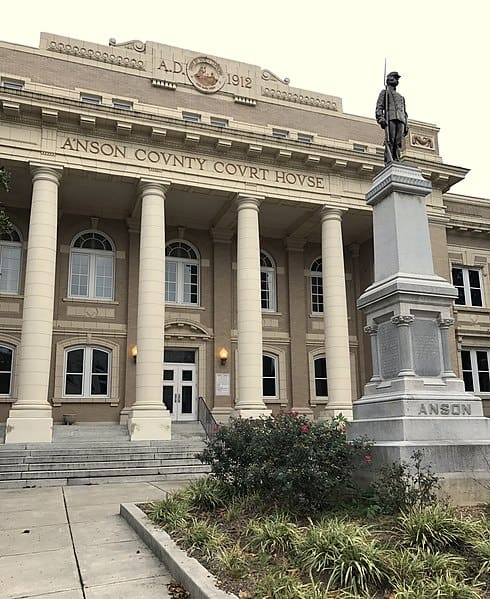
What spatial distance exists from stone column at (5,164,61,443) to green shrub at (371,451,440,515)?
13.0 meters

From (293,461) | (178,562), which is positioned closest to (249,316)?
(293,461)

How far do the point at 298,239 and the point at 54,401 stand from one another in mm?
13154

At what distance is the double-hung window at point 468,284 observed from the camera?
92.4 feet

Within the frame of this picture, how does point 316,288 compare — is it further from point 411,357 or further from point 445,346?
point 411,357

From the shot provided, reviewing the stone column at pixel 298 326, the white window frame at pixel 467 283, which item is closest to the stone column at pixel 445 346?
the stone column at pixel 298 326

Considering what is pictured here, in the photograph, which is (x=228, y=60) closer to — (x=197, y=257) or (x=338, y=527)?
(x=197, y=257)

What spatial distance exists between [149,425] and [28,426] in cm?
367

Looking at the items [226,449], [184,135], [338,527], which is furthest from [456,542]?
[184,135]

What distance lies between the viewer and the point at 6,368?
21656mm

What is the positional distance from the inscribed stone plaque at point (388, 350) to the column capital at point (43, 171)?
14.0 metres

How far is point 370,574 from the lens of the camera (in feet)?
14.9

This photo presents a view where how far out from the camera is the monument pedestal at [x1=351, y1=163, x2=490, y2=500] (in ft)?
25.1

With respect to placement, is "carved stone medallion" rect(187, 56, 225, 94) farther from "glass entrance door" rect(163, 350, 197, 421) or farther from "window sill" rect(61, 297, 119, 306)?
"glass entrance door" rect(163, 350, 197, 421)

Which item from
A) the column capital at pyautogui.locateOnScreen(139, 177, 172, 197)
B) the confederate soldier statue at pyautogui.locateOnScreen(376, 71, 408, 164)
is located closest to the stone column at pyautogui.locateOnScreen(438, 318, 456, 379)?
the confederate soldier statue at pyautogui.locateOnScreen(376, 71, 408, 164)
